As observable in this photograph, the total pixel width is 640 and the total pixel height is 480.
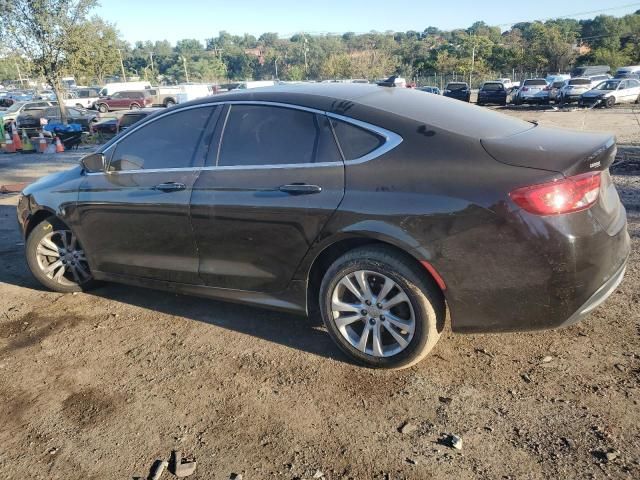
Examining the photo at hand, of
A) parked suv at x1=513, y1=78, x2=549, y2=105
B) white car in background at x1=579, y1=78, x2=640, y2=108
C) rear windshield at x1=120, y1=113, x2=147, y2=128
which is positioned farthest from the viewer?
parked suv at x1=513, y1=78, x2=549, y2=105

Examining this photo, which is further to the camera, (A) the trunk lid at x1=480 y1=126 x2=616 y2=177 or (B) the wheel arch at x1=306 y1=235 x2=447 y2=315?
(B) the wheel arch at x1=306 y1=235 x2=447 y2=315

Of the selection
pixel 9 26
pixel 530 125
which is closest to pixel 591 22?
pixel 9 26

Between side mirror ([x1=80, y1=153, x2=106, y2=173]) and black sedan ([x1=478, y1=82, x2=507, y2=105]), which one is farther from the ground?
side mirror ([x1=80, y1=153, x2=106, y2=173])

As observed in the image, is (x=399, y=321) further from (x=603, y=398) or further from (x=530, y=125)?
(x=530, y=125)

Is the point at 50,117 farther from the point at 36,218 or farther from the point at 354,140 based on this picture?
the point at 354,140

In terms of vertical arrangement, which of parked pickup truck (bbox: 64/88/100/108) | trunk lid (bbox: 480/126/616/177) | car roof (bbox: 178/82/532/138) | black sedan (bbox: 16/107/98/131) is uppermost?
car roof (bbox: 178/82/532/138)

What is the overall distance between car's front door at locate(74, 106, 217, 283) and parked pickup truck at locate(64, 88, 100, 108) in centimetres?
3988

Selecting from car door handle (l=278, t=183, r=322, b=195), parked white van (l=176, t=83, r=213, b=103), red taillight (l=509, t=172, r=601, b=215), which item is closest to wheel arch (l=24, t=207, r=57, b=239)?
car door handle (l=278, t=183, r=322, b=195)

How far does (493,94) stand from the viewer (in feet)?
112

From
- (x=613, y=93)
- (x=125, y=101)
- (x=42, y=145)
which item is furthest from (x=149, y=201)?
(x=125, y=101)

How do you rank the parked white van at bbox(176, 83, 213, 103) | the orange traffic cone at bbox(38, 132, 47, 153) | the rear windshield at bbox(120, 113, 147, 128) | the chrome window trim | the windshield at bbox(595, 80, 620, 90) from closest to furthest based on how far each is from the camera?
the chrome window trim < the rear windshield at bbox(120, 113, 147, 128) < the orange traffic cone at bbox(38, 132, 47, 153) < the windshield at bbox(595, 80, 620, 90) < the parked white van at bbox(176, 83, 213, 103)

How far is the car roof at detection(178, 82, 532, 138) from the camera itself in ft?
10.1

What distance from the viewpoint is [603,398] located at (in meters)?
2.73

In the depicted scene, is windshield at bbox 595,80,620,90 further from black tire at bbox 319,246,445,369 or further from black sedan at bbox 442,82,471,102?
black tire at bbox 319,246,445,369
